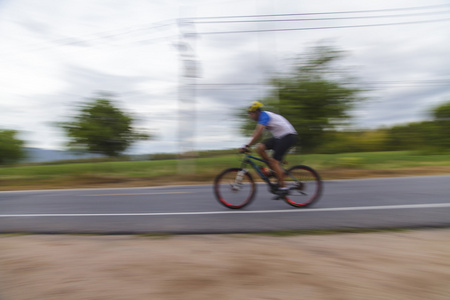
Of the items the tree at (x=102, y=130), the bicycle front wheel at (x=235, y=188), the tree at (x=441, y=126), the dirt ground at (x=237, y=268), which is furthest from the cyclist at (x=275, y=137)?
the tree at (x=441, y=126)

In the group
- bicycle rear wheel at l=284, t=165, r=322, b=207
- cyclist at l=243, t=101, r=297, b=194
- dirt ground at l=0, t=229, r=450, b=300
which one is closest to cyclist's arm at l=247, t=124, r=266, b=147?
cyclist at l=243, t=101, r=297, b=194

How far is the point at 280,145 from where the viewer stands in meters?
5.83

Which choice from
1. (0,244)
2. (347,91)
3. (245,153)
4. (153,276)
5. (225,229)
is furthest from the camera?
(347,91)

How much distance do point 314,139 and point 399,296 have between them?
11.9 meters

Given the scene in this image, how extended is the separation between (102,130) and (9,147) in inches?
877

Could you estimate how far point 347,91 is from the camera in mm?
13203

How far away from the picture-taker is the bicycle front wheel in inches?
241

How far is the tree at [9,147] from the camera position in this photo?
31938mm

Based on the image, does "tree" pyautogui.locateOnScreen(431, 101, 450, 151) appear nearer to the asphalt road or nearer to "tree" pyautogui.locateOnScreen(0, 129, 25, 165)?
the asphalt road

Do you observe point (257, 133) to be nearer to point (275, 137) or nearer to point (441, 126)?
point (275, 137)

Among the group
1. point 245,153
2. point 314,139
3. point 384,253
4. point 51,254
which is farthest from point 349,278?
point 314,139

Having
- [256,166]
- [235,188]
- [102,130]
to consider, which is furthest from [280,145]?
[102,130]

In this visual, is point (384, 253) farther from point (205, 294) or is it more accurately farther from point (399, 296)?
point (205, 294)

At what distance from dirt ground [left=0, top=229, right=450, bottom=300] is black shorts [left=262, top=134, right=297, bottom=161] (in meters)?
2.12
